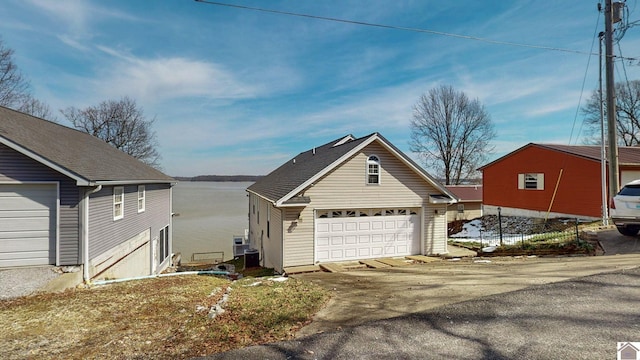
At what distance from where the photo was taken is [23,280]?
8.75 m

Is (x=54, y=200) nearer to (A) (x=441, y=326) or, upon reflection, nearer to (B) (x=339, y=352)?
(B) (x=339, y=352)

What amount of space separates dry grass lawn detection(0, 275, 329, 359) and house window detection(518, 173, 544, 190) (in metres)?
19.2

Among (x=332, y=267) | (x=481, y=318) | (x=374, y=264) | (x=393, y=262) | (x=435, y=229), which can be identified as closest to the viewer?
(x=481, y=318)

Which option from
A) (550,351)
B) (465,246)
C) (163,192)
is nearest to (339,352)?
(550,351)

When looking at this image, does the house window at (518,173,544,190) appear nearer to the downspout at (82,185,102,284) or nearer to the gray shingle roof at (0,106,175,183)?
the gray shingle roof at (0,106,175,183)

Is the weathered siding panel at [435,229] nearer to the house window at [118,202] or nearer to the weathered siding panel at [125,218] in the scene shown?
the weathered siding panel at [125,218]

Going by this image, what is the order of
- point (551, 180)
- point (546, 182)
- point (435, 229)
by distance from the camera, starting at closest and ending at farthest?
point (435, 229), point (551, 180), point (546, 182)

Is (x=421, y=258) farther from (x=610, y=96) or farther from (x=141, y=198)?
(x=141, y=198)

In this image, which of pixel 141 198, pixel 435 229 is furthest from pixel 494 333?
pixel 141 198

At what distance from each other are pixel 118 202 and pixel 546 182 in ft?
78.5

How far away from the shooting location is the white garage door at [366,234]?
1241 centimetres

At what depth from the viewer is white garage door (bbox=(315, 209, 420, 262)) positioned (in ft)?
40.7

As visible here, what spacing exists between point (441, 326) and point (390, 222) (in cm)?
834

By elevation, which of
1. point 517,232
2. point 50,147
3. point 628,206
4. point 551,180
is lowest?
point 517,232
